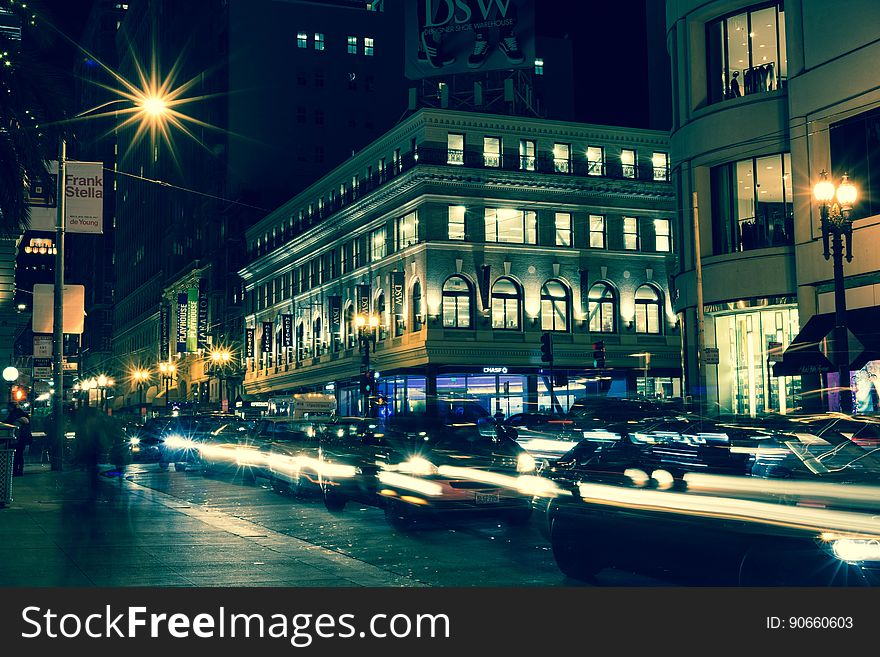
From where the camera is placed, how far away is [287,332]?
266ft

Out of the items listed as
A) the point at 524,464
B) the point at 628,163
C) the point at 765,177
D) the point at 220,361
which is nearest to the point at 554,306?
the point at 628,163

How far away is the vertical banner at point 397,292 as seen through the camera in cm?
6328

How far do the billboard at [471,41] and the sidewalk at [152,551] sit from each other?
4765 centimetres

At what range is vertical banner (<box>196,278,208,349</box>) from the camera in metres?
100

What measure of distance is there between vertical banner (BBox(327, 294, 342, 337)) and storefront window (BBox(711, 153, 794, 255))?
117 feet

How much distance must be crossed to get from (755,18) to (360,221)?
35.4 m

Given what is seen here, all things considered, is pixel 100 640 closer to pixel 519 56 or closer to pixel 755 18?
pixel 755 18

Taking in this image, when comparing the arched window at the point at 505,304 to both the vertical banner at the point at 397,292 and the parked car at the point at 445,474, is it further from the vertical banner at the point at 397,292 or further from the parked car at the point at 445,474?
the parked car at the point at 445,474

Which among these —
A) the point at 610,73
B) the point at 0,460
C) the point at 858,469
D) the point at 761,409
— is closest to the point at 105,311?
the point at 610,73

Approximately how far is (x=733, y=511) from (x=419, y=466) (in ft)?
24.4

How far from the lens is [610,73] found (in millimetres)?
90000

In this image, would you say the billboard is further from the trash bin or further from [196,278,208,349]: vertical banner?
the trash bin

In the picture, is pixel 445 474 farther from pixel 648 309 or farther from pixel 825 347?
pixel 648 309

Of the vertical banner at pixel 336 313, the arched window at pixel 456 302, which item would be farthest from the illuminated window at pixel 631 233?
the vertical banner at pixel 336 313
